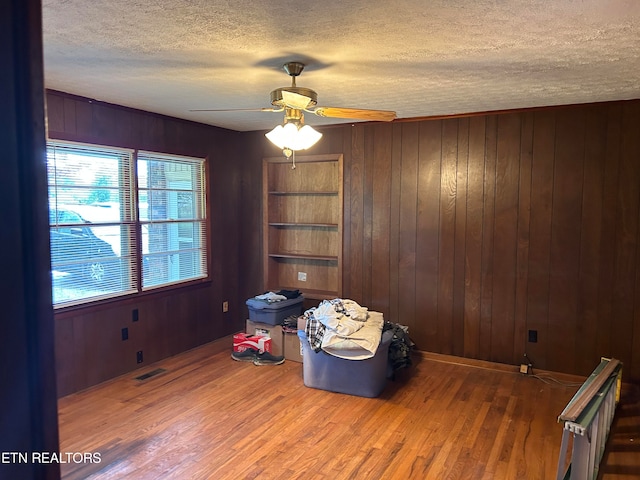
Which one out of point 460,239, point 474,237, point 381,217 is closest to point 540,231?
point 474,237

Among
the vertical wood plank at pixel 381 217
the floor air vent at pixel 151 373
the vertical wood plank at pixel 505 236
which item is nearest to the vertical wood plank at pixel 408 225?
the vertical wood plank at pixel 381 217

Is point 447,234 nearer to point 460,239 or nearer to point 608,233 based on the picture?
point 460,239

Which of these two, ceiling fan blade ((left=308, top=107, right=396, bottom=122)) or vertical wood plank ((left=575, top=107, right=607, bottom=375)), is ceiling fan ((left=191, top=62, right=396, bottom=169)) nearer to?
ceiling fan blade ((left=308, top=107, right=396, bottom=122))

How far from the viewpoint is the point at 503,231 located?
4.22m

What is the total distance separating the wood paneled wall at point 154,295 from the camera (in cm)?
367

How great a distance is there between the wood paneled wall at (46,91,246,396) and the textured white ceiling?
301 mm

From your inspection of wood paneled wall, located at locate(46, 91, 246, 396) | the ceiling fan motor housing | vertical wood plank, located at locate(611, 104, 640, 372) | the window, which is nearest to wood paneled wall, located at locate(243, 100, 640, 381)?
vertical wood plank, located at locate(611, 104, 640, 372)

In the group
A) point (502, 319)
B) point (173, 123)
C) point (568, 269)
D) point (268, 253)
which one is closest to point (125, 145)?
point (173, 123)

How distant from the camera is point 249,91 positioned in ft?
11.3

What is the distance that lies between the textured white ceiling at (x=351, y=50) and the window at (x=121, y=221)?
0.61m

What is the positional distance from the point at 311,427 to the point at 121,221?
238 cm

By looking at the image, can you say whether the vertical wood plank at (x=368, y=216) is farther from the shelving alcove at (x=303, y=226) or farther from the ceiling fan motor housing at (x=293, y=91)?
the ceiling fan motor housing at (x=293, y=91)

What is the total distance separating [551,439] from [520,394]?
71 cm

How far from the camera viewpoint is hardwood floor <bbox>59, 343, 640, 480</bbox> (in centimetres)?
272
